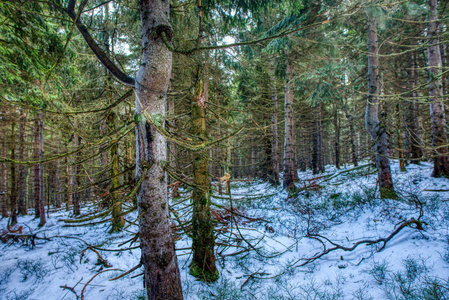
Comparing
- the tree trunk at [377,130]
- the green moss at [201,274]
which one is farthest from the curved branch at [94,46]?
the tree trunk at [377,130]

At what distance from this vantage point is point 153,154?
6.66ft

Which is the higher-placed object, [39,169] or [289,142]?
[289,142]

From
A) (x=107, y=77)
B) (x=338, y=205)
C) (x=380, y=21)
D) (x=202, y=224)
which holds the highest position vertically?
(x=380, y=21)

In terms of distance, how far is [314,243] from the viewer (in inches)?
199

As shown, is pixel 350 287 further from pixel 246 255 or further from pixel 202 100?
pixel 202 100

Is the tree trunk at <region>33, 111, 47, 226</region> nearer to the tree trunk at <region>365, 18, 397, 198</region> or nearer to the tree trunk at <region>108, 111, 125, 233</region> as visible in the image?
the tree trunk at <region>108, 111, 125, 233</region>

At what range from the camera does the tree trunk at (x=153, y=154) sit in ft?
6.63

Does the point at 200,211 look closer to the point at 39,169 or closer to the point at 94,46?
the point at 94,46

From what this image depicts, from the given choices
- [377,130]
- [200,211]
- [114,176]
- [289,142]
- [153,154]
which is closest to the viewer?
[114,176]

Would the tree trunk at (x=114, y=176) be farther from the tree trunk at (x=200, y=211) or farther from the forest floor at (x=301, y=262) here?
the tree trunk at (x=200, y=211)

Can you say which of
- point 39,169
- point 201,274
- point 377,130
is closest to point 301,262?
point 201,274

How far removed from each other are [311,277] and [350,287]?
665mm

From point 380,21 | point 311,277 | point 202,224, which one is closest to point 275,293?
point 311,277

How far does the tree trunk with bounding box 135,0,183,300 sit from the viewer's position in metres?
2.02
